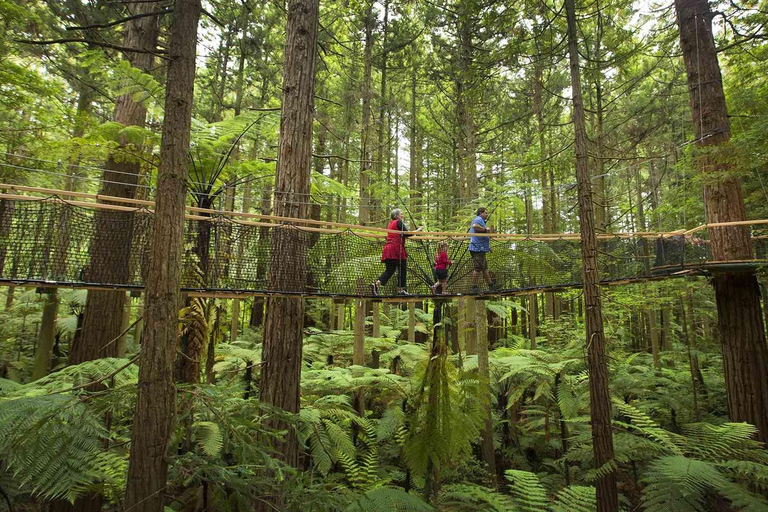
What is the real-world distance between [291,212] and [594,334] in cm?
298

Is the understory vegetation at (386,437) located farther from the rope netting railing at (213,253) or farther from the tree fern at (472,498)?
the rope netting railing at (213,253)

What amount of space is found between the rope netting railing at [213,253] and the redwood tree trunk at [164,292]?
1.37 m

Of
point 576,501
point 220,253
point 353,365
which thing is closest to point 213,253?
point 220,253

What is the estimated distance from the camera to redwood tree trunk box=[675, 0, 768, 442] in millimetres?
4453

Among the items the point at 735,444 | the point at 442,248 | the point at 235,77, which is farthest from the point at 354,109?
the point at 735,444

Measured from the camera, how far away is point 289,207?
3.62 metres

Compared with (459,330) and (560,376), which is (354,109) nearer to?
(459,330)

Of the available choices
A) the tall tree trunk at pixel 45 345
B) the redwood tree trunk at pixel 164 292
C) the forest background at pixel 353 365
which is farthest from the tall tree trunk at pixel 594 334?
the tall tree trunk at pixel 45 345

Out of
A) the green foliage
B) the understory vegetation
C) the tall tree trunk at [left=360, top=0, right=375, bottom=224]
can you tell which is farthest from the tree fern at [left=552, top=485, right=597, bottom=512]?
the tall tree trunk at [left=360, top=0, right=375, bottom=224]

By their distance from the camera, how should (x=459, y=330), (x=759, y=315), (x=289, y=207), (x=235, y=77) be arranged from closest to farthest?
(x=289, y=207)
(x=759, y=315)
(x=459, y=330)
(x=235, y=77)

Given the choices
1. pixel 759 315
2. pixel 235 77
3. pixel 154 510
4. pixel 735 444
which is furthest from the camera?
pixel 235 77

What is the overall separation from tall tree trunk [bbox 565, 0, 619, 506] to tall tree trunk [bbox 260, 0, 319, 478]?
2.53m

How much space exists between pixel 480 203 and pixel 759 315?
3.75 metres

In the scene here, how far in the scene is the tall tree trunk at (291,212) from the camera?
11.0ft
